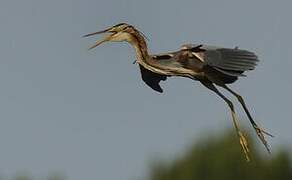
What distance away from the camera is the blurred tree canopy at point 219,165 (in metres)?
58.2

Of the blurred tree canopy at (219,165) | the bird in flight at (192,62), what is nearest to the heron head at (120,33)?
the bird in flight at (192,62)

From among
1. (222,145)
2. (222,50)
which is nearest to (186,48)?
(222,50)

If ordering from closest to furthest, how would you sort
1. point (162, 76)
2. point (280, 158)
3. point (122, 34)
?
point (122, 34), point (162, 76), point (280, 158)

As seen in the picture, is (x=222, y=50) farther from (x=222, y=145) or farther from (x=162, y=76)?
(x=222, y=145)

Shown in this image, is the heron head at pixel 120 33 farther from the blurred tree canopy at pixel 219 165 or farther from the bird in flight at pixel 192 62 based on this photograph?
the blurred tree canopy at pixel 219 165

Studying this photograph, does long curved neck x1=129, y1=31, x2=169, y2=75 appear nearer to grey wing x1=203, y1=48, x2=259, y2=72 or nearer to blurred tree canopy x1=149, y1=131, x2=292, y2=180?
grey wing x1=203, y1=48, x2=259, y2=72

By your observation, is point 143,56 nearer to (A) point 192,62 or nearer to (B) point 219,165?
(A) point 192,62

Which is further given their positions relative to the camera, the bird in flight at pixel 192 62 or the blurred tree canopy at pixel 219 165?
the blurred tree canopy at pixel 219 165

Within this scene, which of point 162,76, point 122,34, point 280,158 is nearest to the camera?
point 122,34

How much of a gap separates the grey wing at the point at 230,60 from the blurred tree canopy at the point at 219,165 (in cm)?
4741

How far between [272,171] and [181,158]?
13.1ft

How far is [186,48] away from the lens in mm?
10156

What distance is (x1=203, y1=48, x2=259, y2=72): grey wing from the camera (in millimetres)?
10008

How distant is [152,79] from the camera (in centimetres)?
1038
